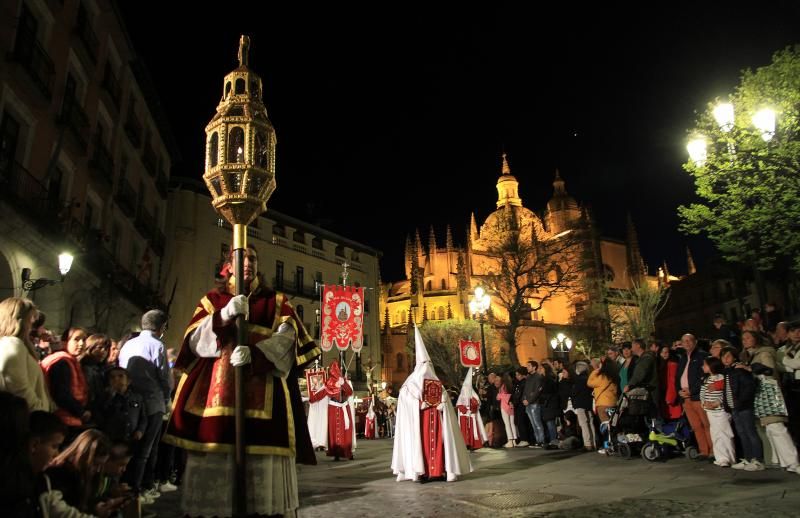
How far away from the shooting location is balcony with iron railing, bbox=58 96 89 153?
55.9ft

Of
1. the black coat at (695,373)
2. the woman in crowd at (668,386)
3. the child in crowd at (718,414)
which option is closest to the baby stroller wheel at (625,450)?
the woman in crowd at (668,386)

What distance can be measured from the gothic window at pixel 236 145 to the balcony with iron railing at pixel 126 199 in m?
19.5

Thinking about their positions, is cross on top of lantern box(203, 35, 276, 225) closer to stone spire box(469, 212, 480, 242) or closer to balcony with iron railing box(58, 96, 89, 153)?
balcony with iron railing box(58, 96, 89, 153)

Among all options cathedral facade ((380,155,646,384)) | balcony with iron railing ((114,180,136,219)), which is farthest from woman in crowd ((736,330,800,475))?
cathedral facade ((380,155,646,384))

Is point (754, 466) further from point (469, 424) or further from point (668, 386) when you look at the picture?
point (469, 424)

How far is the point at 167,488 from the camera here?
25.9ft

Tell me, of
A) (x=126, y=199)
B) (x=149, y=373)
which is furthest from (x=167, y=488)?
(x=126, y=199)

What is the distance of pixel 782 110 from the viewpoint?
16250 mm

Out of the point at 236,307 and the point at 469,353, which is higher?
the point at 469,353

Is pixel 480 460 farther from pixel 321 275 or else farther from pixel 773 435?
pixel 321 275

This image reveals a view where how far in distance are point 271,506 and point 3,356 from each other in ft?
7.21

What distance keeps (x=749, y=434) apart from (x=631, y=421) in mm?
2231

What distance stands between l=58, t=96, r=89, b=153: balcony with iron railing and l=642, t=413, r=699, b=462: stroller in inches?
675

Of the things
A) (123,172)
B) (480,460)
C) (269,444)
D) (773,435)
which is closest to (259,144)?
(269,444)
